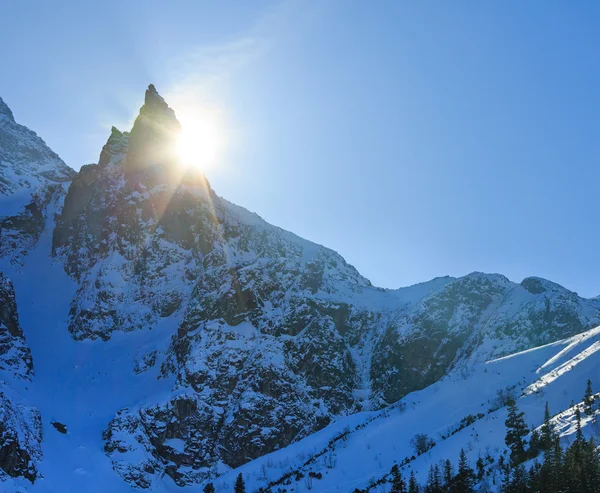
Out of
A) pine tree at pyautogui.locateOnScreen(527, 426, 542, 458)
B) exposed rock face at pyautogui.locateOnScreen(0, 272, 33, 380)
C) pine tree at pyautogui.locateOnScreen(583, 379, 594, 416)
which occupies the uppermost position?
exposed rock face at pyautogui.locateOnScreen(0, 272, 33, 380)

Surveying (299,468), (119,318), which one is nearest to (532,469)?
(299,468)

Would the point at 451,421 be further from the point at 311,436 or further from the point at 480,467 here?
the point at 311,436

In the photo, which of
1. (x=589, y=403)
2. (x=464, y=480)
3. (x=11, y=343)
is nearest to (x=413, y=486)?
(x=464, y=480)

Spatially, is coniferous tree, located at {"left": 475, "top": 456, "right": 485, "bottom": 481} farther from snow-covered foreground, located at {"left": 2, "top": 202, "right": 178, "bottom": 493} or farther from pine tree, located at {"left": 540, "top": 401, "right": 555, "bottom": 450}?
snow-covered foreground, located at {"left": 2, "top": 202, "right": 178, "bottom": 493}

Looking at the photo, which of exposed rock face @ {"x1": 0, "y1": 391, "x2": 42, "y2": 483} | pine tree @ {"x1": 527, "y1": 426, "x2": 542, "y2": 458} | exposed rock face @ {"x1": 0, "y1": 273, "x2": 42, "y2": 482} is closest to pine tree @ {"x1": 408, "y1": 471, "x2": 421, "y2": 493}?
pine tree @ {"x1": 527, "y1": 426, "x2": 542, "y2": 458}

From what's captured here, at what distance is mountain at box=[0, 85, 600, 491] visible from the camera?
12962 cm

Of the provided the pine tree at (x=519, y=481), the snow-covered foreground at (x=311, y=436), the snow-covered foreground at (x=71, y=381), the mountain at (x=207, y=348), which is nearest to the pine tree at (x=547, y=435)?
the snow-covered foreground at (x=311, y=436)

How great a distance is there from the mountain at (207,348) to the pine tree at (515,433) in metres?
21.0

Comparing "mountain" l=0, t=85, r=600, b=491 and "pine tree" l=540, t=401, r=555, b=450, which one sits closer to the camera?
"pine tree" l=540, t=401, r=555, b=450

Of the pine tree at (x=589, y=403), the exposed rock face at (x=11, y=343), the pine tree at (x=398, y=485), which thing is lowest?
the pine tree at (x=398, y=485)

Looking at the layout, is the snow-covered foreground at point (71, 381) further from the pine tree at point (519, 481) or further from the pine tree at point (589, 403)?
the pine tree at point (589, 403)

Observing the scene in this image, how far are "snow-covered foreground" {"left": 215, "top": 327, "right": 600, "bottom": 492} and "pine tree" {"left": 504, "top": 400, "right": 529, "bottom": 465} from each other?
2240 millimetres

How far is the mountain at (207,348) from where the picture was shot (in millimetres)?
129625

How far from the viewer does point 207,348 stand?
15462 centimetres
